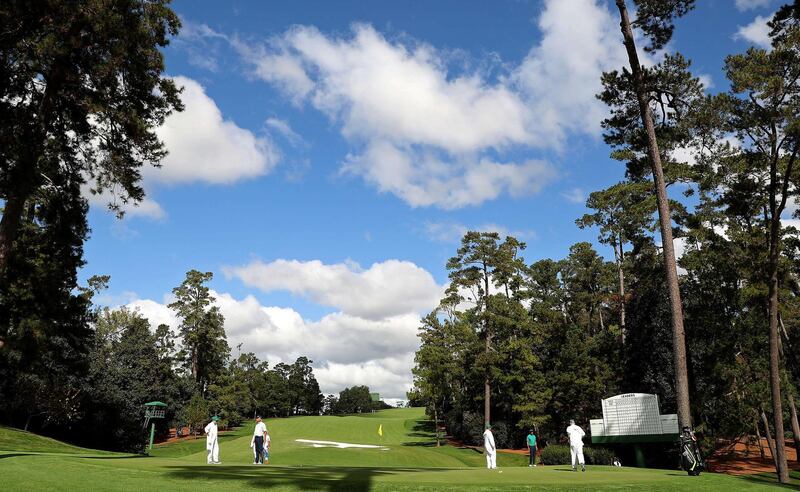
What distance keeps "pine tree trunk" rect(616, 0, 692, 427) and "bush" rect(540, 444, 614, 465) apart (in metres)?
19.7

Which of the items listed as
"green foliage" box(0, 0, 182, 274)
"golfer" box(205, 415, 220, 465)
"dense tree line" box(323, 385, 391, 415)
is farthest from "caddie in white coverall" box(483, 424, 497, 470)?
"dense tree line" box(323, 385, 391, 415)

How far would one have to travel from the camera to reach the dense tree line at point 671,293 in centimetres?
2169

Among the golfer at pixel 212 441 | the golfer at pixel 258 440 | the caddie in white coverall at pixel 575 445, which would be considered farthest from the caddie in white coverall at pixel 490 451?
the golfer at pixel 212 441

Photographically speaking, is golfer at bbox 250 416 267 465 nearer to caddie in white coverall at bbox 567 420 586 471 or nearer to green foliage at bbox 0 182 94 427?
green foliage at bbox 0 182 94 427

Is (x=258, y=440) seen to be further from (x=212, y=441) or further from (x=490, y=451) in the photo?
(x=490, y=451)

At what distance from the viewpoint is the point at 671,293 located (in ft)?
63.5

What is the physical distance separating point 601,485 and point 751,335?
23.6 meters

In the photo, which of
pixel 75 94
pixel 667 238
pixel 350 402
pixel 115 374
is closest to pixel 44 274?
pixel 75 94

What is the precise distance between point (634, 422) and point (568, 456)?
20.5 ft

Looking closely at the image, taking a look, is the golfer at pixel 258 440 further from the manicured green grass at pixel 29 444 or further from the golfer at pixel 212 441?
the manicured green grass at pixel 29 444

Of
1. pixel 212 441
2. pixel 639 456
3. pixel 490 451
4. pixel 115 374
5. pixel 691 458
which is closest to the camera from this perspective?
pixel 691 458

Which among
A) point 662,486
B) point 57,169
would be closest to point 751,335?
point 662,486

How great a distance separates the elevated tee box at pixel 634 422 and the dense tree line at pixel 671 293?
1.94m

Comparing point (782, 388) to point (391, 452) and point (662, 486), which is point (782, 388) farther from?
point (391, 452)
